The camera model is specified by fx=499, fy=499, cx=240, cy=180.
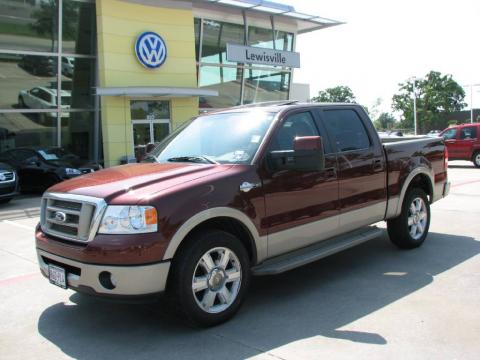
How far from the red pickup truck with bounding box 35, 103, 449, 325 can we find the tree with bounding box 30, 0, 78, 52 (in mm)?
15816

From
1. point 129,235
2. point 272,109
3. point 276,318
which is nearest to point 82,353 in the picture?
point 129,235

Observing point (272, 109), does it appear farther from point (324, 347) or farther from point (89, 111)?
point (89, 111)

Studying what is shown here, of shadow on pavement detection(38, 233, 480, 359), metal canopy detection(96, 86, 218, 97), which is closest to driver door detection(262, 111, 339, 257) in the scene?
shadow on pavement detection(38, 233, 480, 359)

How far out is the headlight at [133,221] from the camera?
382 centimetres

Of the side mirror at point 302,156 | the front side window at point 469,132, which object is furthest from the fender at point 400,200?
the front side window at point 469,132

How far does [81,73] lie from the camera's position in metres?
20.6

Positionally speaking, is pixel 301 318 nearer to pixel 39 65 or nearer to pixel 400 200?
pixel 400 200

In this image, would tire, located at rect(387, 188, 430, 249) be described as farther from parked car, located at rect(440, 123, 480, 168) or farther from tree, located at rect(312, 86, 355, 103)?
tree, located at rect(312, 86, 355, 103)

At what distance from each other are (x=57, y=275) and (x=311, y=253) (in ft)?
7.80

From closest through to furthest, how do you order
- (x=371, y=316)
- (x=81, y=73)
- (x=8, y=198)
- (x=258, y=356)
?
(x=258, y=356) → (x=371, y=316) → (x=8, y=198) → (x=81, y=73)

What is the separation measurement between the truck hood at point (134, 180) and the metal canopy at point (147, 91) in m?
14.3

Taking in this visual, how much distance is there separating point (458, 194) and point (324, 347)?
9.18 m

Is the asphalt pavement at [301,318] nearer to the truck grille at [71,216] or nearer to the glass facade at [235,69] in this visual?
the truck grille at [71,216]

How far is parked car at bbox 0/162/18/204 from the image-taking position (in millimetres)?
12336
